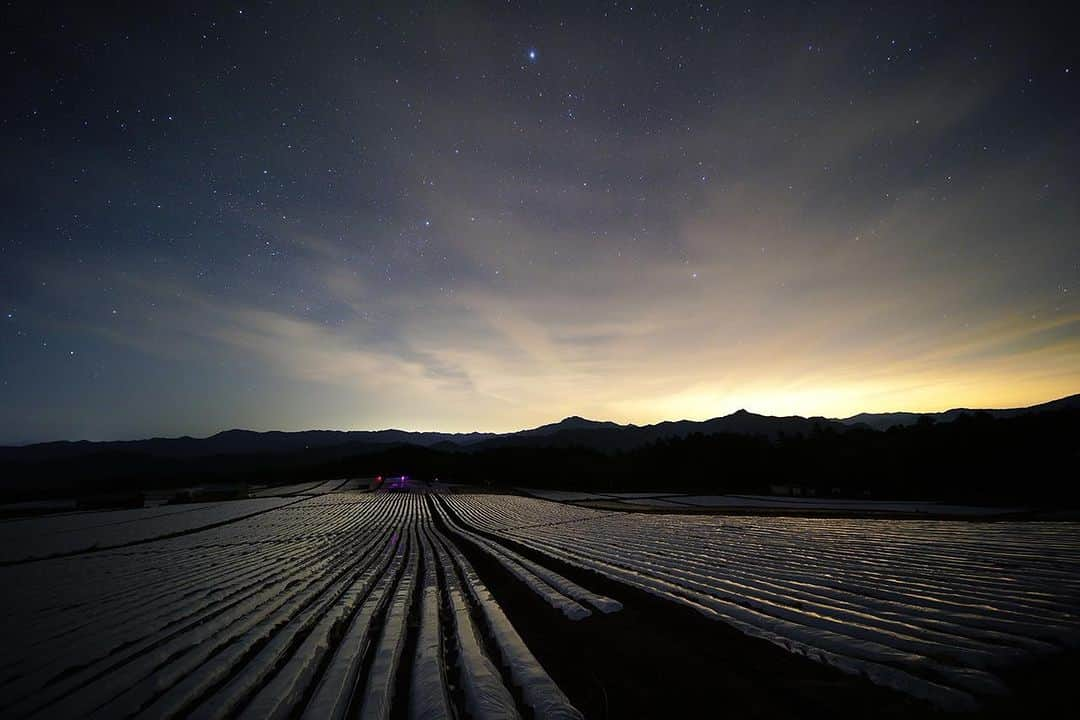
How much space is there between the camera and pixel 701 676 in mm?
3506

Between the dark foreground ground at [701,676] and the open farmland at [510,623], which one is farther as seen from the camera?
the open farmland at [510,623]

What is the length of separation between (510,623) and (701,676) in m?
2.43

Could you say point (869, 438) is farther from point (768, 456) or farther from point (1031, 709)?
point (1031, 709)

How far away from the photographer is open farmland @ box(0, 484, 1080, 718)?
317 cm

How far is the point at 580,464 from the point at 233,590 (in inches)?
3097

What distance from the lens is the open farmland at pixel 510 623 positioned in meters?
3.17

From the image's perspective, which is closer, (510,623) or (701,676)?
(701,676)

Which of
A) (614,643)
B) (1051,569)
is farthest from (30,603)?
(1051,569)

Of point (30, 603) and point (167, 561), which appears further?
point (167, 561)

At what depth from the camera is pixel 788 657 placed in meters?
3.61

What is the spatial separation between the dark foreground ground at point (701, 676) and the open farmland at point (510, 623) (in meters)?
0.04

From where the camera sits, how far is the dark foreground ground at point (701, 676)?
2.77 metres

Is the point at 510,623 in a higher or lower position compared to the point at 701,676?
lower

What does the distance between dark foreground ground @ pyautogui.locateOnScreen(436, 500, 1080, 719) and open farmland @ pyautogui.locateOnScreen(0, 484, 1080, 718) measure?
4 cm
